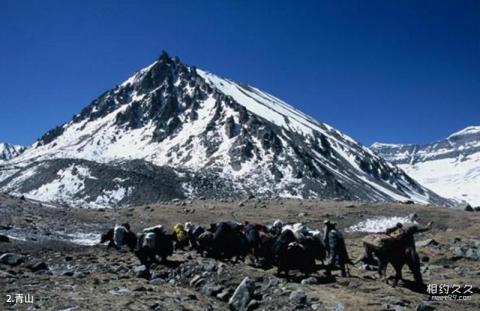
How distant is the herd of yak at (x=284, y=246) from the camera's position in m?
18.8

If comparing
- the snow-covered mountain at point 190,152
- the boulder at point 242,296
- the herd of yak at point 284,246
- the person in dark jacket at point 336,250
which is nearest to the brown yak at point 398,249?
the herd of yak at point 284,246

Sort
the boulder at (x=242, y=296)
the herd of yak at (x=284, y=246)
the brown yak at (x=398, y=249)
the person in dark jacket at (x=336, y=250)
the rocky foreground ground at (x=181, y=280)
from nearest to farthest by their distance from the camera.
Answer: the rocky foreground ground at (x=181, y=280)
the boulder at (x=242, y=296)
the brown yak at (x=398, y=249)
the herd of yak at (x=284, y=246)
the person in dark jacket at (x=336, y=250)

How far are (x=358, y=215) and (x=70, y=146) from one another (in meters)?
126

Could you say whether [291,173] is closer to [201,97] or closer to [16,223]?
[201,97]

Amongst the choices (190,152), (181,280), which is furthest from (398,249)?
(190,152)

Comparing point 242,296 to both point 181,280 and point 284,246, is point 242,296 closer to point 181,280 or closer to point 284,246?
point 284,246

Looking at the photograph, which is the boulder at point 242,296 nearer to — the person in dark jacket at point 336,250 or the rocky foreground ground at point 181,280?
the rocky foreground ground at point 181,280

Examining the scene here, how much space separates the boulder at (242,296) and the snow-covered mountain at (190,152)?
2654 inches

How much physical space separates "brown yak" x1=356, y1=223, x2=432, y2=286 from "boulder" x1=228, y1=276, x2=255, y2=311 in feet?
17.4

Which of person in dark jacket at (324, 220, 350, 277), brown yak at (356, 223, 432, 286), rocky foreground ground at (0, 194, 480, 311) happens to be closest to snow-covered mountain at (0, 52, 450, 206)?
rocky foreground ground at (0, 194, 480, 311)

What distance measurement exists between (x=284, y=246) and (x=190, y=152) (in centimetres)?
11344

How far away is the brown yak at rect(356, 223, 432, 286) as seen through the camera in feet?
60.3

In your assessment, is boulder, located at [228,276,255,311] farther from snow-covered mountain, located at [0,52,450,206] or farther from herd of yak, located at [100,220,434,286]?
snow-covered mountain, located at [0,52,450,206]

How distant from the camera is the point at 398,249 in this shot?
18.7 metres
